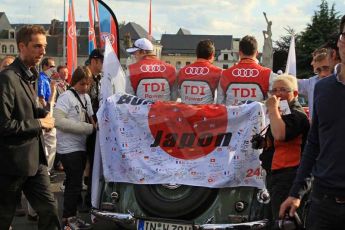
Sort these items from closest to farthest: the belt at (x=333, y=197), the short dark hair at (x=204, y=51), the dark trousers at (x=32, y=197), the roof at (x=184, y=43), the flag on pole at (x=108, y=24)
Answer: the belt at (x=333, y=197), the dark trousers at (x=32, y=197), the short dark hair at (x=204, y=51), the flag on pole at (x=108, y=24), the roof at (x=184, y=43)

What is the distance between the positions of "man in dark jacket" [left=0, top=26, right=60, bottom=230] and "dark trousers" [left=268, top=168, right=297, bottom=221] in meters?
1.89

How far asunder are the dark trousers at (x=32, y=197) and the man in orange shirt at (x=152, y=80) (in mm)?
2524

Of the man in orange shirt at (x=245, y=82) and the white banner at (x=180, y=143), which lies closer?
the white banner at (x=180, y=143)

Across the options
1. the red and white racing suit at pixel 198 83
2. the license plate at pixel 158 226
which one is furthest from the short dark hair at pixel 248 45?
the license plate at pixel 158 226

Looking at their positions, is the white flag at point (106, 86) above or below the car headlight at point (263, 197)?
above

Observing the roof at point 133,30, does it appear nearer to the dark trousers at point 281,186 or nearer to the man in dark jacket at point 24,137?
the man in dark jacket at point 24,137

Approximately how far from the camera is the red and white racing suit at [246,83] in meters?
6.54

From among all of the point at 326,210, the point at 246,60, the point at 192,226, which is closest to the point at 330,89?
the point at 326,210

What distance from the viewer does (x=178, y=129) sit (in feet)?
17.9

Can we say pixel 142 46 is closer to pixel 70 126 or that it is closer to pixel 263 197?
pixel 70 126

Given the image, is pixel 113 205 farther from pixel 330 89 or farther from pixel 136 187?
pixel 330 89

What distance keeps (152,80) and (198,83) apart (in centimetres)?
59

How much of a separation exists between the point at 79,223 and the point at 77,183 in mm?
491

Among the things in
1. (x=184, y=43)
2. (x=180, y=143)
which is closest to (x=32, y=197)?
(x=180, y=143)
